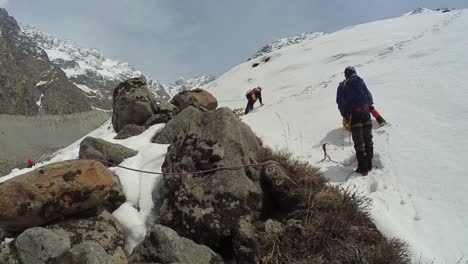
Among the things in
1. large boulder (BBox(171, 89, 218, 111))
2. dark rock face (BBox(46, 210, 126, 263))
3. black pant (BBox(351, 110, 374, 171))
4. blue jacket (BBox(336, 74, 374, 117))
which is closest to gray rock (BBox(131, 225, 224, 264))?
dark rock face (BBox(46, 210, 126, 263))

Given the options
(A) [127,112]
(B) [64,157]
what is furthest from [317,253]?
(A) [127,112]

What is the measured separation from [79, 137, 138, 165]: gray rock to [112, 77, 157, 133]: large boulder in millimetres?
3132

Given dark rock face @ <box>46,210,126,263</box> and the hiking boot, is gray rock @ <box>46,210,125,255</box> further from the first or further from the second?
the hiking boot

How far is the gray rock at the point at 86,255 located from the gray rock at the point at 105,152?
9.79ft

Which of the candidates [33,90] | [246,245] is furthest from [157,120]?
[33,90]

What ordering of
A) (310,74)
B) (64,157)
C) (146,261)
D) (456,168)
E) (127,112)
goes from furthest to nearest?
(310,74), (127,112), (64,157), (456,168), (146,261)

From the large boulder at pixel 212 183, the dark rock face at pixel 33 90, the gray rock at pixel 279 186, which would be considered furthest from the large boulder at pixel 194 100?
the dark rock face at pixel 33 90

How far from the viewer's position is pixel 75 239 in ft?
17.8

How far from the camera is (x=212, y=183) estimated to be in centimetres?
589

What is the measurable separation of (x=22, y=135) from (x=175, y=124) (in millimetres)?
118869

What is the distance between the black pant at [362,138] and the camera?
7.03 m

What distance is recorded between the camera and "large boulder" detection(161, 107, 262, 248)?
5.58m

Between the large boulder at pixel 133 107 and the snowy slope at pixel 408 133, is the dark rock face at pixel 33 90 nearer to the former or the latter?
the large boulder at pixel 133 107

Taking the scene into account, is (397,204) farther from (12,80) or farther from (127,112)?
(12,80)
